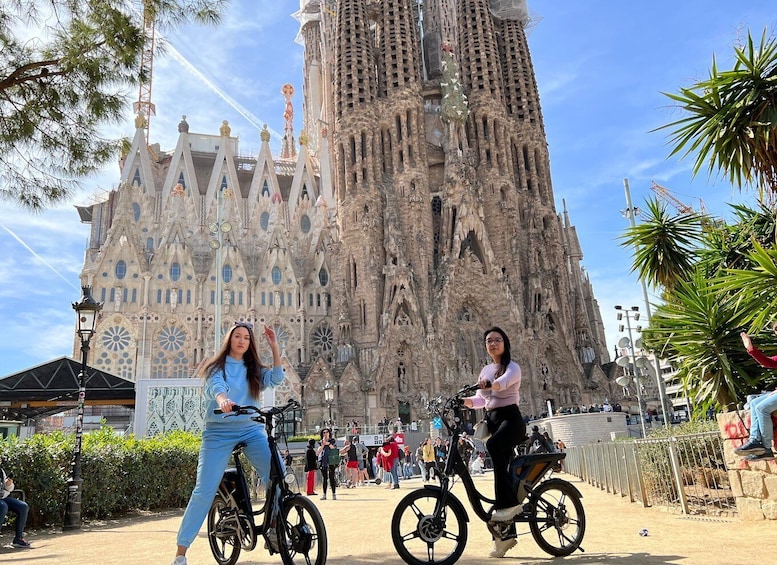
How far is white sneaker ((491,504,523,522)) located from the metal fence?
11.8 ft

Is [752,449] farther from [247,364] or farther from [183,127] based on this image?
[183,127]

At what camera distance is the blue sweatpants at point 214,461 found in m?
3.98

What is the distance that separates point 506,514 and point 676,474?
398 cm

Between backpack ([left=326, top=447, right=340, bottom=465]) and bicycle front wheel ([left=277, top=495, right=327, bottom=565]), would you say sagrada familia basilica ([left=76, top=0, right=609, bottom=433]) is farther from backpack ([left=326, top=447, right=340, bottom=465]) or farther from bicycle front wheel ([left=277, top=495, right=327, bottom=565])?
bicycle front wheel ([left=277, top=495, right=327, bottom=565])

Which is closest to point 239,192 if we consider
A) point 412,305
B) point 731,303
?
point 412,305

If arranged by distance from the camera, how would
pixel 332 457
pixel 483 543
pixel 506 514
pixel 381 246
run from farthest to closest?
pixel 381 246 < pixel 332 457 < pixel 483 543 < pixel 506 514

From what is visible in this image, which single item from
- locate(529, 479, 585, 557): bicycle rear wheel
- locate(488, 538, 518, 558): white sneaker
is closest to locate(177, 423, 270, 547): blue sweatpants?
locate(488, 538, 518, 558): white sneaker

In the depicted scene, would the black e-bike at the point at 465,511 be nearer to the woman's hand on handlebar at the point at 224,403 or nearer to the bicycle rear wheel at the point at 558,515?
the bicycle rear wheel at the point at 558,515

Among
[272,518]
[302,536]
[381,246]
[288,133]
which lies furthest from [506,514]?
[288,133]

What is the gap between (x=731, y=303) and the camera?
27.2 ft

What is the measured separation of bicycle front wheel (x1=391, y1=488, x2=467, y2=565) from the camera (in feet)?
13.8

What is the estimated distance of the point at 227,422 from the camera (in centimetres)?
410

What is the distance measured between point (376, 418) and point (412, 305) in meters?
6.88

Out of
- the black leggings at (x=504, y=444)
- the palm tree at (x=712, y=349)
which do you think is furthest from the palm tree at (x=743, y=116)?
the black leggings at (x=504, y=444)
